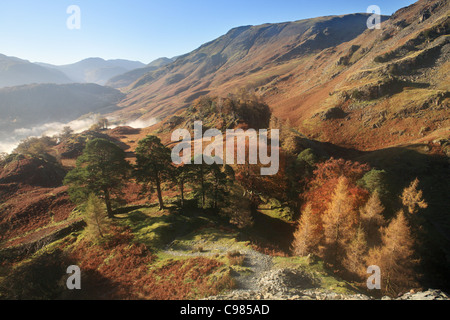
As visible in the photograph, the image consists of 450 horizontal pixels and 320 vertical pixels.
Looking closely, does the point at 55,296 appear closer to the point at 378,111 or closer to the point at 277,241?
the point at 277,241

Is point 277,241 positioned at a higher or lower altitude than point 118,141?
lower

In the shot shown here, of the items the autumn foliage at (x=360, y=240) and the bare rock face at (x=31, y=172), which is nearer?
the autumn foliage at (x=360, y=240)

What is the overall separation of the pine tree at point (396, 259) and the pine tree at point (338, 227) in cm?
314

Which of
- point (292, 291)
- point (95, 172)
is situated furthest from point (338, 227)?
point (95, 172)

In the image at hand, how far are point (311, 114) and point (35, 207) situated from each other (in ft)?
305

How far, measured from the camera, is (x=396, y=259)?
66.7 feet

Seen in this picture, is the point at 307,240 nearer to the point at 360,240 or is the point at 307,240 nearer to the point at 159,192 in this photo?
the point at 360,240

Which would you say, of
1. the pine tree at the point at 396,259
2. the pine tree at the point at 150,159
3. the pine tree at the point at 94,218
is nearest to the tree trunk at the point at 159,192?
the pine tree at the point at 150,159

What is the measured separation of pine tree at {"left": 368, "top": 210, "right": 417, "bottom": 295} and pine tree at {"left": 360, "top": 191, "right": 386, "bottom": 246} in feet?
7.66

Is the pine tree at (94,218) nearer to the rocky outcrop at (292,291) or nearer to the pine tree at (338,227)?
the rocky outcrop at (292,291)

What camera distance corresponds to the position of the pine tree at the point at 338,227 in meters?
23.1

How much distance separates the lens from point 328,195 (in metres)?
28.8

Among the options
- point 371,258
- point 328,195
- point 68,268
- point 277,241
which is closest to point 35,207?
point 68,268

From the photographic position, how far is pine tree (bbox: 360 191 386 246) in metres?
23.3
